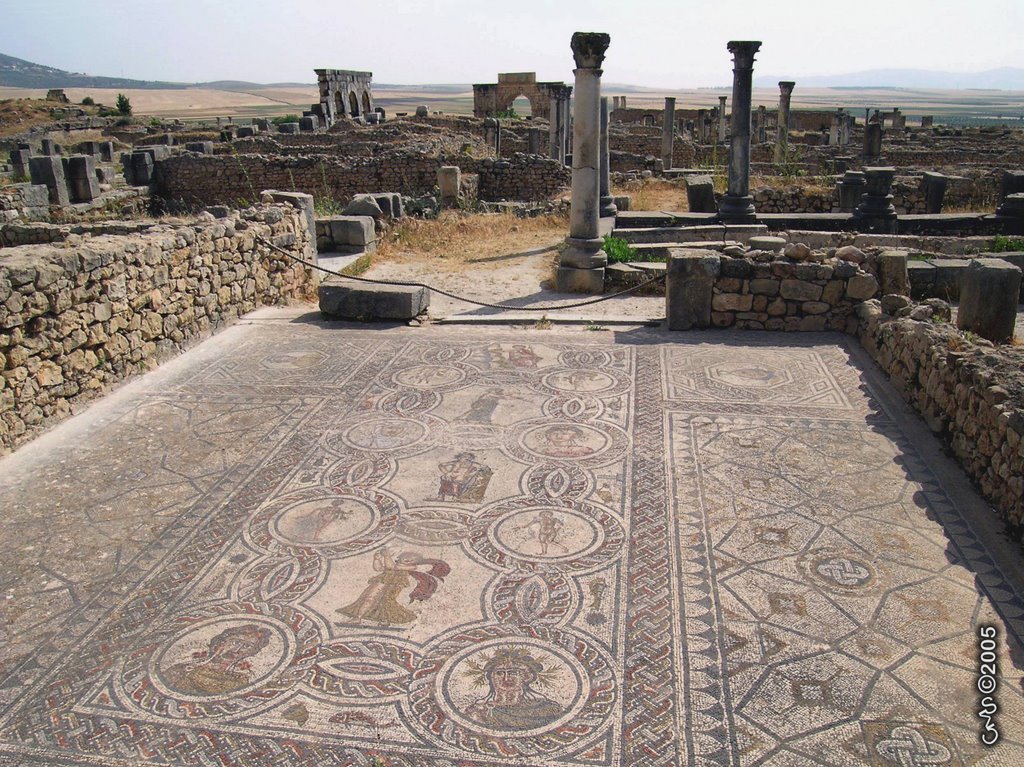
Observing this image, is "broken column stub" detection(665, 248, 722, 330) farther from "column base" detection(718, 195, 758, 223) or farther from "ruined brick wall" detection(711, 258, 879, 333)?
"column base" detection(718, 195, 758, 223)

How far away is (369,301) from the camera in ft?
26.3

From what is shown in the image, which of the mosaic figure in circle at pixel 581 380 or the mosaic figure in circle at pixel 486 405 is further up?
the mosaic figure in circle at pixel 581 380

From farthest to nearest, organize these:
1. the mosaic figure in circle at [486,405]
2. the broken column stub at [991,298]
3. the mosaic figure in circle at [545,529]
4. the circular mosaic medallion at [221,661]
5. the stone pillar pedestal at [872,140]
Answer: the stone pillar pedestal at [872,140]
the broken column stub at [991,298]
the mosaic figure in circle at [486,405]
the mosaic figure in circle at [545,529]
the circular mosaic medallion at [221,661]

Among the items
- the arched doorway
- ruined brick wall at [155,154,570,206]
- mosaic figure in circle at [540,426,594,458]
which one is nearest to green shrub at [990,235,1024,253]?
mosaic figure in circle at [540,426,594,458]

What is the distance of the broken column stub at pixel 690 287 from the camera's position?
7.46 meters

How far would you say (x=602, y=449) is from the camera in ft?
16.5

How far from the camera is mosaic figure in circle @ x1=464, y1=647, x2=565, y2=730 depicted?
2846 mm

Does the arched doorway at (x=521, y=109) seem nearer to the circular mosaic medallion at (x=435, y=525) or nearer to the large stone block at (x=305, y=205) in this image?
the large stone block at (x=305, y=205)

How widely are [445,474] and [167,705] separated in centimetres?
214

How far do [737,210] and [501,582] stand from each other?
10369 mm

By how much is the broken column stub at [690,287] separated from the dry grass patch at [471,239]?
427cm

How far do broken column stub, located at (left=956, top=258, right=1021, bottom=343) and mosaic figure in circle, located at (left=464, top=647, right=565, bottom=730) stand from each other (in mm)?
5409


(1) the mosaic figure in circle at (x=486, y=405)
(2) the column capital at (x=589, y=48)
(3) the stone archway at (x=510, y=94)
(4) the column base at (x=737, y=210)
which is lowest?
(1) the mosaic figure in circle at (x=486, y=405)

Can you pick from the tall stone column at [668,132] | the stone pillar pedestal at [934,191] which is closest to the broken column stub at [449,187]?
the stone pillar pedestal at [934,191]
